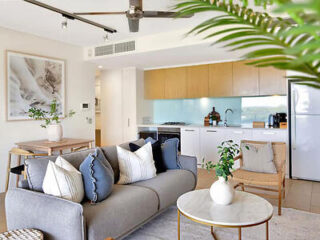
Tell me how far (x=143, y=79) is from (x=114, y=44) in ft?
5.65

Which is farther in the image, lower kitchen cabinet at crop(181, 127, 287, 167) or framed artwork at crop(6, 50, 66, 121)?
lower kitchen cabinet at crop(181, 127, 287, 167)

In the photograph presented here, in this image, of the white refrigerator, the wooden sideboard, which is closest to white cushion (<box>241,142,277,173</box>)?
the white refrigerator

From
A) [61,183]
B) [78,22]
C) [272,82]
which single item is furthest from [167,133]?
[61,183]

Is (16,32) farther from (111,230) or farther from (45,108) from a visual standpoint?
(111,230)

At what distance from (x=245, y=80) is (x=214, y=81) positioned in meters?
0.65

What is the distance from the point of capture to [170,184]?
9.16ft

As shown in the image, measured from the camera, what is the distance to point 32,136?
14.0ft

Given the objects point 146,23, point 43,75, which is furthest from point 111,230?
point 43,75

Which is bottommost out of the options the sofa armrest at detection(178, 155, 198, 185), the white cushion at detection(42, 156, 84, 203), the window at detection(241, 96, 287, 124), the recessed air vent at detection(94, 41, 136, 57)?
the sofa armrest at detection(178, 155, 198, 185)

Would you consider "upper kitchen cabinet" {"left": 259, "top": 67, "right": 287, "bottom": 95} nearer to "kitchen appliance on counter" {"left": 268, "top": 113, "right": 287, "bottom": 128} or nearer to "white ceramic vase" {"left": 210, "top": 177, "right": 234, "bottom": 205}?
"kitchen appliance on counter" {"left": 268, "top": 113, "right": 287, "bottom": 128}

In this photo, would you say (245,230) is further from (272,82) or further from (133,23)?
(272,82)

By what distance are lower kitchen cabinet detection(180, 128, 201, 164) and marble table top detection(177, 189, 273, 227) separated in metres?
2.91

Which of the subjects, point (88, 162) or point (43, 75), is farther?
point (43, 75)

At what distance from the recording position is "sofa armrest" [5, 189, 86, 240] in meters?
1.75
